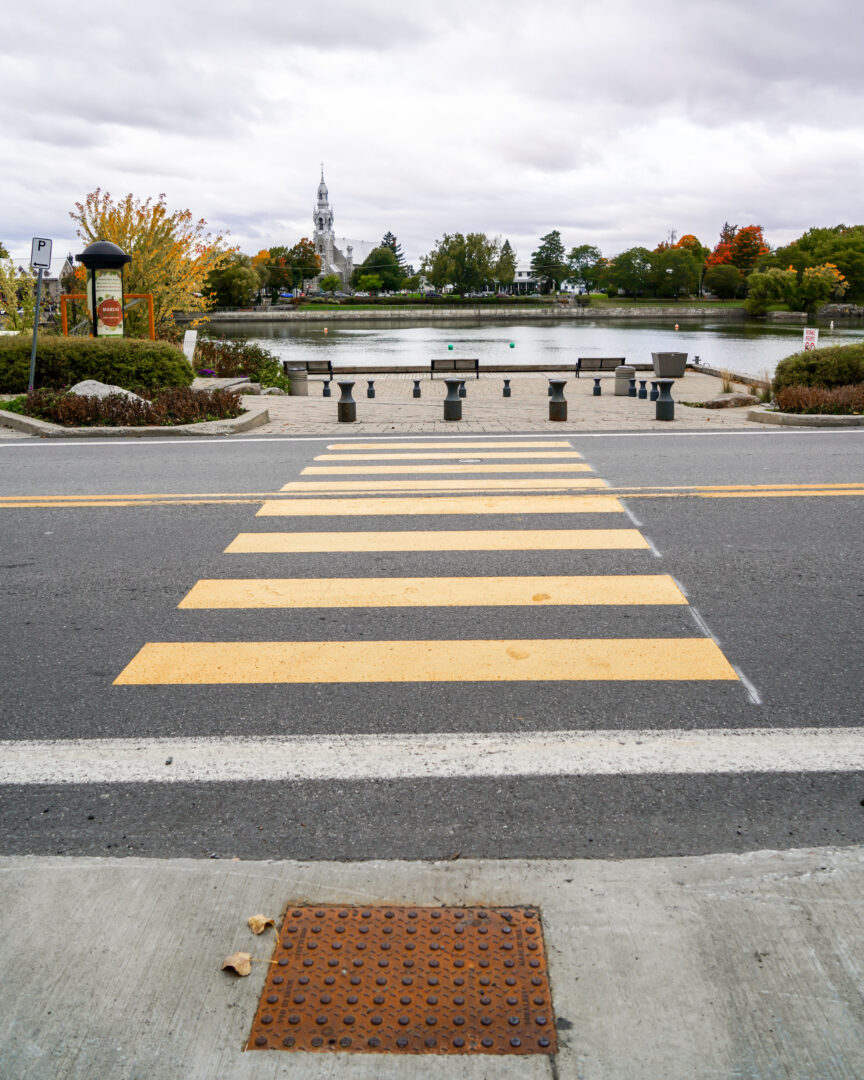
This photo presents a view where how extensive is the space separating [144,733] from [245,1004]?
5.81 feet

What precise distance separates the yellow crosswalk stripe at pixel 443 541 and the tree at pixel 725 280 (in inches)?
6636

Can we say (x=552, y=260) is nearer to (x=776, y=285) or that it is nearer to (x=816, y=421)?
(x=776, y=285)

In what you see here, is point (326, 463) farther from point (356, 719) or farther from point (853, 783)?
point (853, 783)

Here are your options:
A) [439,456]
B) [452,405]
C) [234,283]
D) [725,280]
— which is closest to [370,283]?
[234,283]

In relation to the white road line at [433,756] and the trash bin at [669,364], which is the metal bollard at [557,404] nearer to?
the white road line at [433,756]

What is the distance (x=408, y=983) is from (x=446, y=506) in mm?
5865

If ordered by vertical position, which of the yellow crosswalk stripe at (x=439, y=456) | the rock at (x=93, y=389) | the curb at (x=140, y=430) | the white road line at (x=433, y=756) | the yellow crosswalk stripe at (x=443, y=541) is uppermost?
the rock at (x=93, y=389)

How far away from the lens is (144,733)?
3992 millimetres

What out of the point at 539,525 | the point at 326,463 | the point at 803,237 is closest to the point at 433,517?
the point at 539,525

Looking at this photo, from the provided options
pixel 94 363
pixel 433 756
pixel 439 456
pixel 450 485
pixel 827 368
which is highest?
pixel 94 363

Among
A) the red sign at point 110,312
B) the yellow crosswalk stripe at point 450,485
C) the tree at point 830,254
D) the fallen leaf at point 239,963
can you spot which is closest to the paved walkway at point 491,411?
the red sign at point 110,312

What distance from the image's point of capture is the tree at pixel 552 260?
642ft

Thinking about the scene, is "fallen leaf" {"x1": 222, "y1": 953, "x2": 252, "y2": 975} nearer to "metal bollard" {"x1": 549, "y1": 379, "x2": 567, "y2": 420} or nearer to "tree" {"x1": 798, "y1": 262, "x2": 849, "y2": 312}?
"metal bollard" {"x1": 549, "y1": 379, "x2": 567, "y2": 420}

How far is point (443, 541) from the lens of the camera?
6.97 meters
